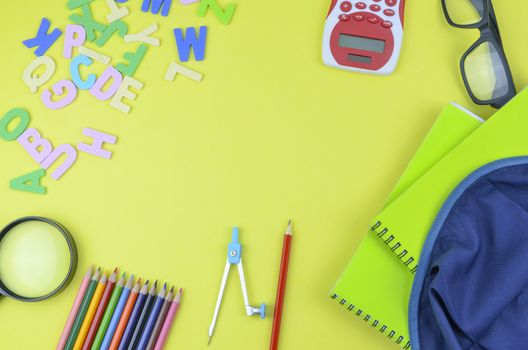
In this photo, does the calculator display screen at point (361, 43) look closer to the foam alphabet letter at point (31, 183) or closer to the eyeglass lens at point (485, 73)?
the eyeglass lens at point (485, 73)

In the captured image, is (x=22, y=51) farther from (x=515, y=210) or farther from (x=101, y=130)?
(x=515, y=210)

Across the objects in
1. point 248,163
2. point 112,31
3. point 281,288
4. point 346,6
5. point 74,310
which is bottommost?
point 74,310

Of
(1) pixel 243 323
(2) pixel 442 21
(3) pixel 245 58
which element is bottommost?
(1) pixel 243 323

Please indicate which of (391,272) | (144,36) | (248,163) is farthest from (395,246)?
(144,36)

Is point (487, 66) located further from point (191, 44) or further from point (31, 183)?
point (31, 183)

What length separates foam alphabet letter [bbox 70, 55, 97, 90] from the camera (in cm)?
64

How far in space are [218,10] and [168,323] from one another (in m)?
0.38

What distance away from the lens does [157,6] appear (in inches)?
25.6

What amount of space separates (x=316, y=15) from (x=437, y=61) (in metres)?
0.15

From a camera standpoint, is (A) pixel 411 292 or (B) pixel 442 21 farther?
(B) pixel 442 21

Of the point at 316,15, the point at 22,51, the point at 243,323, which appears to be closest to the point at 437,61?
the point at 316,15

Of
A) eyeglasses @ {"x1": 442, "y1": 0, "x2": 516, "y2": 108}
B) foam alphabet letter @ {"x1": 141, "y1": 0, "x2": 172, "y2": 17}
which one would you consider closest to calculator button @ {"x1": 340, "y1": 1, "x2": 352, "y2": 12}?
eyeglasses @ {"x1": 442, "y1": 0, "x2": 516, "y2": 108}

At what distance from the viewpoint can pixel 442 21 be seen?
0.60m

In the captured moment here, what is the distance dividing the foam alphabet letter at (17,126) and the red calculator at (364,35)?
15.1 inches
